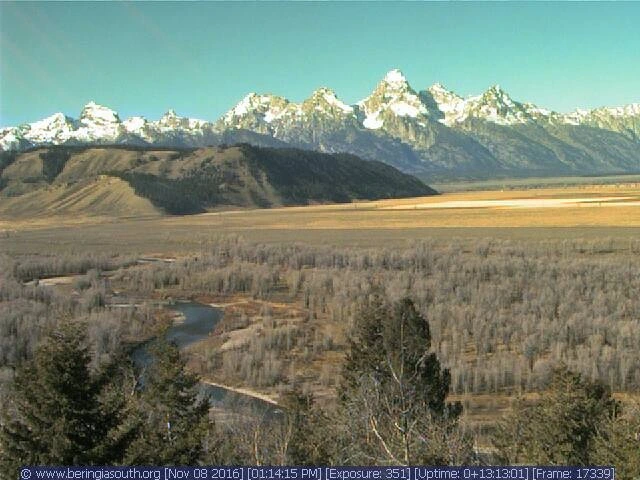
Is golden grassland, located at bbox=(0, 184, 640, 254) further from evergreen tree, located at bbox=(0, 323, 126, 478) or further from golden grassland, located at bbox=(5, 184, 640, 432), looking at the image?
evergreen tree, located at bbox=(0, 323, 126, 478)

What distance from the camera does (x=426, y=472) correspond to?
35.4 feet

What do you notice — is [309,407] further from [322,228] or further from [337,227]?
[337,227]

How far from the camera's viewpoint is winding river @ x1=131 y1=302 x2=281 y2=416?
34.0m

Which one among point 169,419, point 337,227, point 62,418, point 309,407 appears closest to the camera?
point 62,418

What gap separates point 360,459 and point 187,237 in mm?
105922

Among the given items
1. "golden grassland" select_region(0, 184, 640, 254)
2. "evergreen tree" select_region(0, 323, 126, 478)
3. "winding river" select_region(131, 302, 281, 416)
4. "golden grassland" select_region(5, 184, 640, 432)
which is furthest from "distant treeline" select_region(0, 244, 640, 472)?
"golden grassland" select_region(0, 184, 640, 254)

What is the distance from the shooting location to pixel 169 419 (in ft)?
62.4

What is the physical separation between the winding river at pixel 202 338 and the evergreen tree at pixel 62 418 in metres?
10.5

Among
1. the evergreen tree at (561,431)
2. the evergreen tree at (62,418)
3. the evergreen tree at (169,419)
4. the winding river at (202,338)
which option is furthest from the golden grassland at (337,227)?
the evergreen tree at (62,418)

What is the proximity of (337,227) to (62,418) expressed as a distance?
115 metres

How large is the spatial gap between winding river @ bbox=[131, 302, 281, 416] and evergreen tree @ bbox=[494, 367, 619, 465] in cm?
1066

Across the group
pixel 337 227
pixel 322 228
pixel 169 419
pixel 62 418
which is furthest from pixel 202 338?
pixel 337 227

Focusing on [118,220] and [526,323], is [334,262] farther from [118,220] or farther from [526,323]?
[118,220]

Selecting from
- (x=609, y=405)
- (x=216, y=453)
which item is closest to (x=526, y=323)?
(x=609, y=405)
